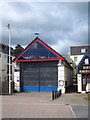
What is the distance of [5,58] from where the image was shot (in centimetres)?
5041

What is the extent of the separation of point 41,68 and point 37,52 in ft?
7.19

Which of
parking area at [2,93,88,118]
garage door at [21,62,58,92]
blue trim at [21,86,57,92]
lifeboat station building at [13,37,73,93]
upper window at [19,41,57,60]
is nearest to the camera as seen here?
parking area at [2,93,88,118]

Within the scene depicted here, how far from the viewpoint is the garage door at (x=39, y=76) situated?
86.0 feet

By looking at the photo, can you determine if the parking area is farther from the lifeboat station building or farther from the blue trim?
the lifeboat station building

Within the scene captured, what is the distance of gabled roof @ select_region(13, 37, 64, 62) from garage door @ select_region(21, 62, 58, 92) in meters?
0.72

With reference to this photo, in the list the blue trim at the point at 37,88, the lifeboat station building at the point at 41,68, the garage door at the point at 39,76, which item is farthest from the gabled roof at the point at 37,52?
the blue trim at the point at 37,88

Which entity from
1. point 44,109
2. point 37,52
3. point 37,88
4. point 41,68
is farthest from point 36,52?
point 44,109

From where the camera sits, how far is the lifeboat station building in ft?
84.9

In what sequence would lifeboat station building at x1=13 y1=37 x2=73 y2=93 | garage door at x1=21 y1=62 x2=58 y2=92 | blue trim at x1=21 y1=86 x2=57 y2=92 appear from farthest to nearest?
1. garage door at x1=21 y1=62 x2=58 y2=92
2. blue trim at x1=21 y1=86 x2=57 y2=92
3. lifeboat station building at x1=13 y1=37 x2=73 y2=93

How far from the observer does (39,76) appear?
26672mm

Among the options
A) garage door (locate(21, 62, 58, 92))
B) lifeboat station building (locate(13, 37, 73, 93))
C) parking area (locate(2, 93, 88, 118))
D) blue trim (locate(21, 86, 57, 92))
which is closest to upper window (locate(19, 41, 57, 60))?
lifeboat station building (locate(13, 37, 73, 93))

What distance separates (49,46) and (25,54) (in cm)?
349

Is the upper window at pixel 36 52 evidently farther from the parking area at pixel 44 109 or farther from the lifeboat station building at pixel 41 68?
the parking area at pixel 44 109

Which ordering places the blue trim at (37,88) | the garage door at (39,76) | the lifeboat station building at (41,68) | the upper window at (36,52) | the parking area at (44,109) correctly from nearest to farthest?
the parking area at (44,109) < the lifeboat station building at (41,68) < the blue trim at (37,88) < the garage door at (39,76) < the upper window at (36,52)
